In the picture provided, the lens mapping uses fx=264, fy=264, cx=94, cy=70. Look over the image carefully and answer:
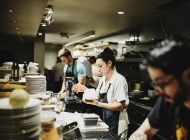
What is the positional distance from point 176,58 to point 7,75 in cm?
555

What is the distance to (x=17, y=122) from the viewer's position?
1.46 metres

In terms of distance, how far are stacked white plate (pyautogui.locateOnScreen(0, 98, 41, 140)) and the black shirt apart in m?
0.86

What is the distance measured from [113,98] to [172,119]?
157 centimetres

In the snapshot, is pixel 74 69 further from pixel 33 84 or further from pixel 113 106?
pixel 113 106

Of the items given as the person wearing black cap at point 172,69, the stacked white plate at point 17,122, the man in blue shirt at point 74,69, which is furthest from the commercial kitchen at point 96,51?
the man in blue shirt at point 74,69

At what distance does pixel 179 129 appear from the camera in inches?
67.6

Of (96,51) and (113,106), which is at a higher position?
(96,51)

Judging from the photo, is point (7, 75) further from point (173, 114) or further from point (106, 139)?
point (173, 114)

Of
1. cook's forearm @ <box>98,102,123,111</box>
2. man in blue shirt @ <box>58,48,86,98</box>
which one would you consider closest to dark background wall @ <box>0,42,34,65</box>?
man in blue shirt @ <box>58,48,86,98</box>

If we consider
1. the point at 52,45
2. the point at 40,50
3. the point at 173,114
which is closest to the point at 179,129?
the point at 173,114

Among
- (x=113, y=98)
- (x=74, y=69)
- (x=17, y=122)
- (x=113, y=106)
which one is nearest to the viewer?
(x=17, y=122)

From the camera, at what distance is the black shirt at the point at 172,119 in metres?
1.70

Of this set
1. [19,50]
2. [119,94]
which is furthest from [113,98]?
[19,50]

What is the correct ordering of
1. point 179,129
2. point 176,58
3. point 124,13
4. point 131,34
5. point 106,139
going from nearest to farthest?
1. point 176,58
2. point 179,129
3. point 106,139
4. point 124,13
5. point 131,34
